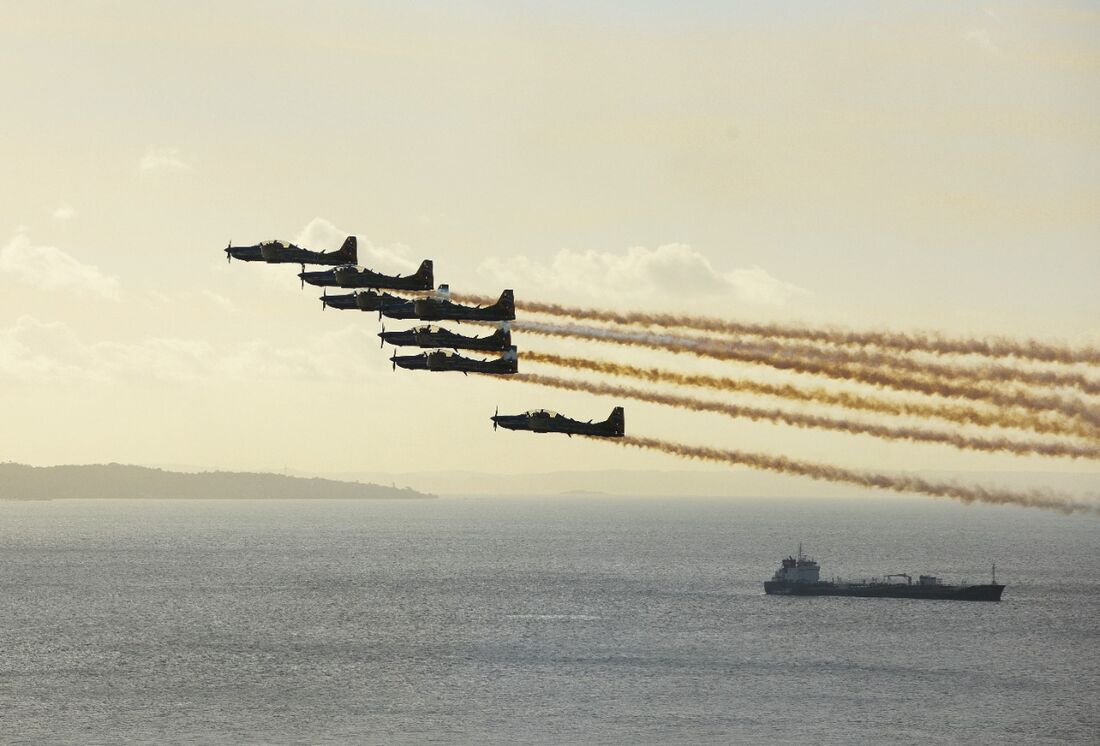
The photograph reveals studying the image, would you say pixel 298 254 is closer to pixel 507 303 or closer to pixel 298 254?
pixel 298 254

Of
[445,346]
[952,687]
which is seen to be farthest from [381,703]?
[952,687]

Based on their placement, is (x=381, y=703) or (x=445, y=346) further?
(x=381, y=703)

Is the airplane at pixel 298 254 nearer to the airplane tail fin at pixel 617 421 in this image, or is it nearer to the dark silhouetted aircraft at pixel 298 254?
the dark silhouetted aircraft at pixel 298 254

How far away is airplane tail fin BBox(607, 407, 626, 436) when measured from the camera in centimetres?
11862

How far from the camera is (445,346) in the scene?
119 meters

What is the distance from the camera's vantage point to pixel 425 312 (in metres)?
116

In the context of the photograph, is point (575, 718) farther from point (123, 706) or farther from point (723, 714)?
point (123, 706)

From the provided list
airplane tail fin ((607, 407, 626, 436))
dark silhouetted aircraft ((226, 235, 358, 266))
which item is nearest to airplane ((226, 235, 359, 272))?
dark silhouetted aircraft ((226, 235, 358, 266))

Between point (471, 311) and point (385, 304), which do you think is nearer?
point (471, 311)

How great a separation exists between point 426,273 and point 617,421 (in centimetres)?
2115

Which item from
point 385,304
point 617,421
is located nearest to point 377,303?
point 385,304

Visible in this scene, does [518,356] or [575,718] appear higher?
[518,356]

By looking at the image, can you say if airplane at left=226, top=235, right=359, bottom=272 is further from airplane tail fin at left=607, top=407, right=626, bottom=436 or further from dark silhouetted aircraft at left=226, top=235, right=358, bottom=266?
airplane tail fin at left=607, top=407, right=626, bottom=436

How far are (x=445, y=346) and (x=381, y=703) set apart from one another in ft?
139
